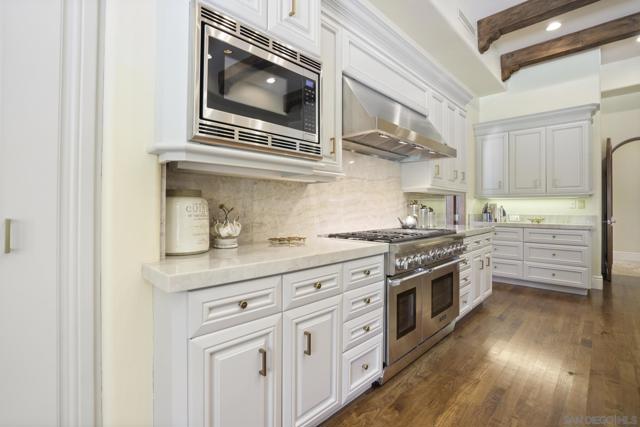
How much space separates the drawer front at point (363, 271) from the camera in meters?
1.61

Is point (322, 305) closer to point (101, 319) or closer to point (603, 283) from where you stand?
point (101, 319)

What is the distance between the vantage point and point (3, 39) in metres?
0.97

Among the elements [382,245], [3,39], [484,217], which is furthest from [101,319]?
[484,217]

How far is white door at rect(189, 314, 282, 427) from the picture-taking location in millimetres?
1029

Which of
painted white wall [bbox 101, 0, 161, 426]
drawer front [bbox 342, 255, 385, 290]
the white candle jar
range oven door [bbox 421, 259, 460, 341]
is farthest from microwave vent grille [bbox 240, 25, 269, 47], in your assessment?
range oven door [bbox 421, 259, 460, 341]

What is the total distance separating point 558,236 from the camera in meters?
4.06

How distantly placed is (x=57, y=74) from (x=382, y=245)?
5.55ft

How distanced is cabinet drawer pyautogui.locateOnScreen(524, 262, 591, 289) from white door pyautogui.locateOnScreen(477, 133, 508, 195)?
1264 millimetres

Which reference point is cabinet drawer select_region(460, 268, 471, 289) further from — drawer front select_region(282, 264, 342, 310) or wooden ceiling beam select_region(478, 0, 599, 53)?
wooden ceiling beam select_region(478, 0, 599, 53)

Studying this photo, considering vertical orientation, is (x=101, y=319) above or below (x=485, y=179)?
below

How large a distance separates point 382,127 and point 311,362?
1.46 m

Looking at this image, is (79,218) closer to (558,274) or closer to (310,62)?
(310,62)

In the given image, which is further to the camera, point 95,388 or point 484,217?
point 484,217

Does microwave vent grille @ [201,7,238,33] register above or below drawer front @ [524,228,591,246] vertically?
above
